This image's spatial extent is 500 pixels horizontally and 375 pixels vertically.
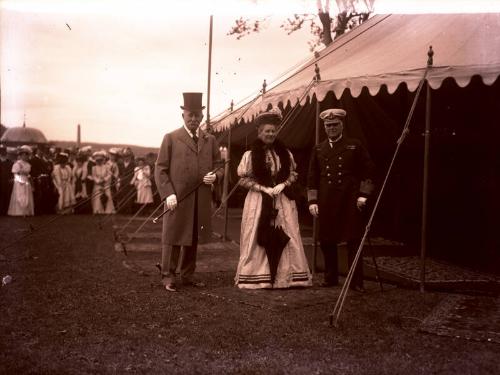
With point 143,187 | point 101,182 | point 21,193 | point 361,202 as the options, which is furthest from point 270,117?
point 101,182

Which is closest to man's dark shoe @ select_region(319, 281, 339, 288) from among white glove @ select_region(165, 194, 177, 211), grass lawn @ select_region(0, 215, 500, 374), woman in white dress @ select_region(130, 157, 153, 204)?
grass lawn @ select_region(0, 215, 500, 374)

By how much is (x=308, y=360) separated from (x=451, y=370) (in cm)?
90

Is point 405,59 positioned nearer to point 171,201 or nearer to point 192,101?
point 192,101

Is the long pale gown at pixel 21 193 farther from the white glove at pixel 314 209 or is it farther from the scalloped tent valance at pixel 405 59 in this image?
the white glove at pixel 314 209

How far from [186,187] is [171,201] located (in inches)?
13.5

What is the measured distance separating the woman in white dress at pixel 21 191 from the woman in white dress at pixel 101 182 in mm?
1686

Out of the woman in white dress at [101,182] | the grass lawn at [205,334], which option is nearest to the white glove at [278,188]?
the grass lawn at [205,334]

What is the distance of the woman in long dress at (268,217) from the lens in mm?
6188

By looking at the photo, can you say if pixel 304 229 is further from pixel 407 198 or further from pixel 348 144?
pixel 348 144

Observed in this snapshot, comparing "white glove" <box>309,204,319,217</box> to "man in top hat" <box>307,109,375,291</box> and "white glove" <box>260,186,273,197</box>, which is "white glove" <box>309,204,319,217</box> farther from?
"white glove" <box>260,186,273,197</box>

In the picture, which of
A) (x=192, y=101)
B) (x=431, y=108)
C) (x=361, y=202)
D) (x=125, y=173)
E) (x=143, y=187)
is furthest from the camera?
(x=125, y=173)

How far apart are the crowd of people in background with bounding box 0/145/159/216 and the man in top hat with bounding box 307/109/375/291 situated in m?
9.74

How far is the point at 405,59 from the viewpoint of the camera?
6520mm

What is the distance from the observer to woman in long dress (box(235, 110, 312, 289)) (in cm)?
619
